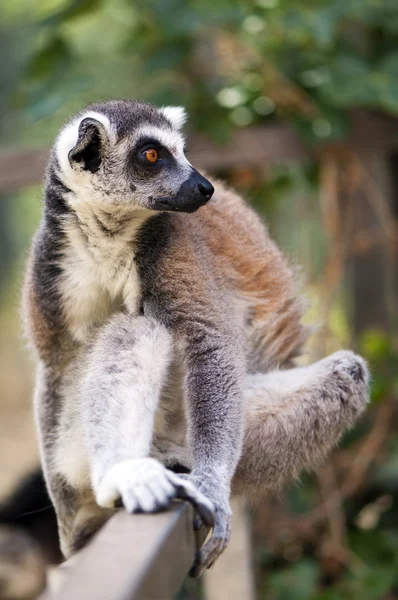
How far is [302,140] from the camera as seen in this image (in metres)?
5.76

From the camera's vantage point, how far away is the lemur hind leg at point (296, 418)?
3.16 meters

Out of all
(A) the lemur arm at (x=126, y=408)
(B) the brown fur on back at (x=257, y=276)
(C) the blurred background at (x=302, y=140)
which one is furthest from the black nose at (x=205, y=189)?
(C) the blurred background at (x=302, y=140)

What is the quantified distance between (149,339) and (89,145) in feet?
2.68

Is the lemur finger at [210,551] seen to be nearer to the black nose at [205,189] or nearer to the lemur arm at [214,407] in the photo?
the lemur arm at [214,407]

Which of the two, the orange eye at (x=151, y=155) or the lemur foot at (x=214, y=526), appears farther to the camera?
the orange eye at (x=151, y=155)

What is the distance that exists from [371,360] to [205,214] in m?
2.56

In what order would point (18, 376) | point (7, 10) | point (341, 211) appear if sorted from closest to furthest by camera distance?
point (341, 211)
point (7, 10)
point (18, 376)

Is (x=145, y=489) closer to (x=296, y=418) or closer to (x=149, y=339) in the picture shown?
(x=149, y=339)

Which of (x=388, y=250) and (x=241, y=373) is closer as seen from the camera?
(x=241, y=373)

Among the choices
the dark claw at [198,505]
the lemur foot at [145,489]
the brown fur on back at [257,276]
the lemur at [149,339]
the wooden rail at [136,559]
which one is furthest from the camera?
the brown fur on back at [257,276]

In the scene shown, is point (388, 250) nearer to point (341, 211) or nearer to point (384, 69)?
point (341, 211)

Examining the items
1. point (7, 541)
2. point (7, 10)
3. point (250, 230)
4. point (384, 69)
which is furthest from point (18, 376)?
point (250, 230)

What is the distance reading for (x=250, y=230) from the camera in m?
3.74

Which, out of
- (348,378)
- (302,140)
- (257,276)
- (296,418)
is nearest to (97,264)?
(257,276)
